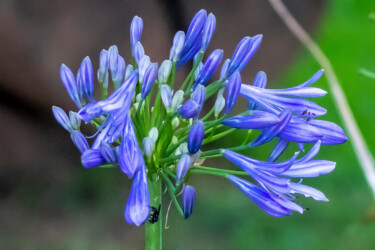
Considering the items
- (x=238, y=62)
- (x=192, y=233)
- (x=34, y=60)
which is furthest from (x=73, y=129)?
(x=192, y=233)

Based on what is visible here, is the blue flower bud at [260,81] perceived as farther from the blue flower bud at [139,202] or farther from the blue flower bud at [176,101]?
the blue flower bud at [139,202]

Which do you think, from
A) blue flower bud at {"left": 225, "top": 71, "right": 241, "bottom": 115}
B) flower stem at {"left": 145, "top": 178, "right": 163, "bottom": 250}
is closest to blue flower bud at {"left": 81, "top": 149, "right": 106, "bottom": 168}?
flower stem at {"left": 145, "top": 178, "right": 163, "bottom": 250}

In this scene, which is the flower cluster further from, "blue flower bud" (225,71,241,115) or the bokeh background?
the bokeh background

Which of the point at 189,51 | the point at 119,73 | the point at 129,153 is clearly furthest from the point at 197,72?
the point at 129,153

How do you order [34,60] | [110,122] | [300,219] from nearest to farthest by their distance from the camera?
[110,122], [34,60], [300,219]

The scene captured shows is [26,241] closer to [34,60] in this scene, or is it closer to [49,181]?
[49,181]

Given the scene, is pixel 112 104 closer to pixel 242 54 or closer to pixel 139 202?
pixel 139 202

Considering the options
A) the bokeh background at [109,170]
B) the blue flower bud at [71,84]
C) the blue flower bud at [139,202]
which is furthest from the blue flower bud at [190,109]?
the bokeh background at [109,170]
